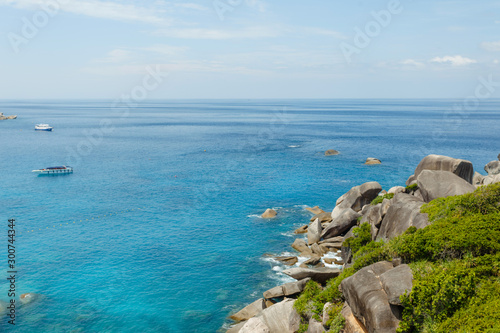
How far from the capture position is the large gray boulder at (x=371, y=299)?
69.5 ft

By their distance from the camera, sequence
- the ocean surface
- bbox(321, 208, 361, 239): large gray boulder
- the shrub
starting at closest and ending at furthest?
the shrub, the ocean surface, bbox(321, 208, 361, 239): large gray boulder

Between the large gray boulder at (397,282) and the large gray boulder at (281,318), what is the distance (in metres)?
9.75

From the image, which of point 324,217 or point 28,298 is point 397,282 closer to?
point 324,217

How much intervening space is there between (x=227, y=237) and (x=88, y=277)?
20.1 m

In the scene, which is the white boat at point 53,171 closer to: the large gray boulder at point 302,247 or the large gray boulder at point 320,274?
the large gray boulder at point 302,247

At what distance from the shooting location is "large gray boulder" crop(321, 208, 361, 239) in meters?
49.0

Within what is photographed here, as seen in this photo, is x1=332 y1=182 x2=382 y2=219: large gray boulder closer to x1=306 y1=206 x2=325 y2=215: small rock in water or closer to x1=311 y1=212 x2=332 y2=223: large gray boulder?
x1=311 y1=212 x2=332 y2=223: large gray boulder

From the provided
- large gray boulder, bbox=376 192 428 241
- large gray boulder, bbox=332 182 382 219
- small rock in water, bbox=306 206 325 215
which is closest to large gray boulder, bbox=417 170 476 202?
large gray boulder, bbox=376 192 428 241

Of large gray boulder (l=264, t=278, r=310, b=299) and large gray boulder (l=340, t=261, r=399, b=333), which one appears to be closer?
large gray boulder (l=340, t=261, r=399, b=333)

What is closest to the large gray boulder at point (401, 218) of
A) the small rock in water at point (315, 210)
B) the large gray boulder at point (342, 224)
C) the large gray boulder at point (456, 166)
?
the large gray boulder at point (456, 166)

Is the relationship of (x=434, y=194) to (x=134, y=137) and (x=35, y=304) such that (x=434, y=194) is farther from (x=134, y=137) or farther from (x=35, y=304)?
(x=134, y=137)

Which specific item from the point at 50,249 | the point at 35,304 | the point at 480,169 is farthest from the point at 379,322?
the point at 480,169

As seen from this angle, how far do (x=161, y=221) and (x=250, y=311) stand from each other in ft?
102

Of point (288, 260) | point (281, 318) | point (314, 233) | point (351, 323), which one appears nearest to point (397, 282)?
point (351, 323)
